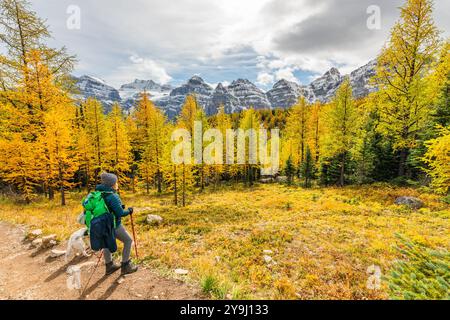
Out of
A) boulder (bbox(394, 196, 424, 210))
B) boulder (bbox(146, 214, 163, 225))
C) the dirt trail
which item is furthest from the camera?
boulder (bbox(394, 196, 424, 210))

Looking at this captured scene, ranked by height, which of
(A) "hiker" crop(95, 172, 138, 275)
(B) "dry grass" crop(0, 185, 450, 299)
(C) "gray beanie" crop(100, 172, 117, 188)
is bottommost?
(B) "dry grass" crop(0, 185, 450, 299)

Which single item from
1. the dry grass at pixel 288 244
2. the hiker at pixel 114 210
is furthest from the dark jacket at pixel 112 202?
the dry grass at pixel 288 244

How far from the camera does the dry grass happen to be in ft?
18.7

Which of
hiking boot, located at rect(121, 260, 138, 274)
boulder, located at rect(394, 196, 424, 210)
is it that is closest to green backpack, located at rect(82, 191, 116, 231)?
hiking boot, located at rect(121, 260, 138, 274)

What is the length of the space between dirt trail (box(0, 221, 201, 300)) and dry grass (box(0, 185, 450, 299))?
0.63m

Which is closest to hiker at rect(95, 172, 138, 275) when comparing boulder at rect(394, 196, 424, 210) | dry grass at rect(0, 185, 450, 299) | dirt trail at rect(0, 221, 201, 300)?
dirt trail at rect(0, 221, 201, 300)

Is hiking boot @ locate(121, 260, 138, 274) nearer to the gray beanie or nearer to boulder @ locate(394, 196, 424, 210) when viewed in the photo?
the gray beanie

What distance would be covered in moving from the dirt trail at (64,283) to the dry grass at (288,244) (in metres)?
0.63

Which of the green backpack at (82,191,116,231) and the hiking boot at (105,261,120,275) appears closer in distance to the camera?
the green backpack at (82,191,116,231)

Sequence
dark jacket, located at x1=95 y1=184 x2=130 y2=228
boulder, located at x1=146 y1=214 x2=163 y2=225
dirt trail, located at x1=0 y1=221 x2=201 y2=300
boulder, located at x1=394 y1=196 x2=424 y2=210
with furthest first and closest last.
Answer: boulder, located at x1=394 y1=196 x2=424 y2=210
boulder, located at x1=146 y1=214 x2=163 y2=225
dark jacket, located at x1=95 y1=184 x2=130 y2=228
dirt trail, located at x1=0 y1=221 x2=201 y2=300

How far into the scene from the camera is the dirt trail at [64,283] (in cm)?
489

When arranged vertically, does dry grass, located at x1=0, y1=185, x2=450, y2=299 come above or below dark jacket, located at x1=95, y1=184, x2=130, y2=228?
below
